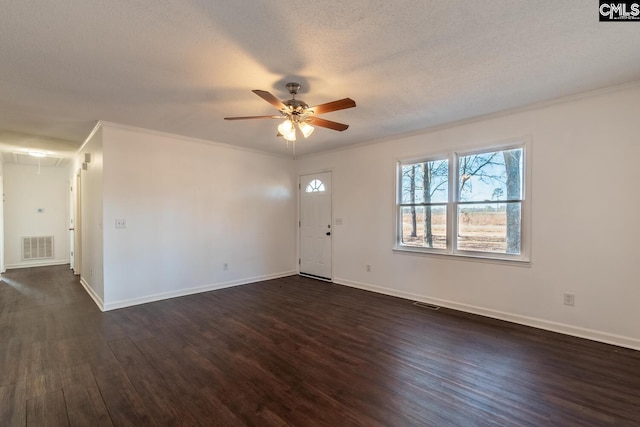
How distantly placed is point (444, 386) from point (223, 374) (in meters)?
1.74

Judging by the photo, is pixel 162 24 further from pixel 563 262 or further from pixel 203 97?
pixel 563 262

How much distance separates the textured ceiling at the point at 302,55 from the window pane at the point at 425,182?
0.89m

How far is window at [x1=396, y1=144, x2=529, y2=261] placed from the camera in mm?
3541

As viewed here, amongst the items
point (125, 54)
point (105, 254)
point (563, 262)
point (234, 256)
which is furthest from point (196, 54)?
point (563, 262)

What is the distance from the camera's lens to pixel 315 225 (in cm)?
588

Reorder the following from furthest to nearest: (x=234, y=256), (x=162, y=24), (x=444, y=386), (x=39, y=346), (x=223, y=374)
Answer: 1. (x=234, y=256)
2. (x=39, y=346)
3. (x=223, y=374)
4. (x=444, y=386)
5. (x=162, y=24)

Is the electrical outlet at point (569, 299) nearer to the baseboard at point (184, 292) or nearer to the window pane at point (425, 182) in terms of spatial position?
the window pane at point (425, 182)

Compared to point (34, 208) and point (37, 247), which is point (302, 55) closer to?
point (34, 208)

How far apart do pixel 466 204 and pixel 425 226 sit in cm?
67

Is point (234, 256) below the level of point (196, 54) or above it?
below

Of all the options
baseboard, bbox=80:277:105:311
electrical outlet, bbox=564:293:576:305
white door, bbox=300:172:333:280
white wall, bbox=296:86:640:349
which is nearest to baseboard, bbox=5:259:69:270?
baseboard, bbox=80:277:105:311

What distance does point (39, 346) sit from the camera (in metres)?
2.85

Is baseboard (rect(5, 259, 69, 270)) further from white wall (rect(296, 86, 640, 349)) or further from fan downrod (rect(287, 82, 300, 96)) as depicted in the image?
white wall (rect(296, 86, 640, 349))

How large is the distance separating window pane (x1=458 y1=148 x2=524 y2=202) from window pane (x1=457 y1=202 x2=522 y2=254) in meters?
0.12
